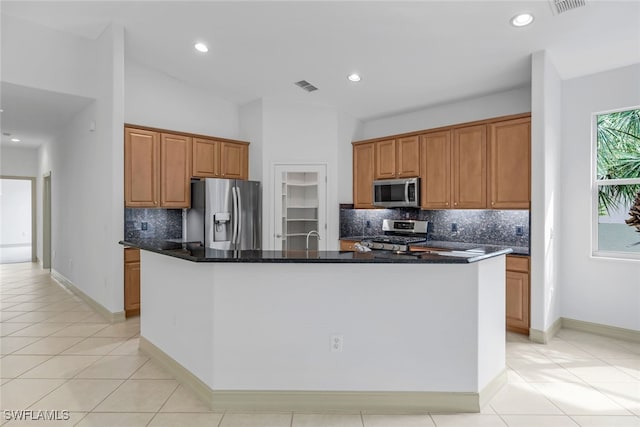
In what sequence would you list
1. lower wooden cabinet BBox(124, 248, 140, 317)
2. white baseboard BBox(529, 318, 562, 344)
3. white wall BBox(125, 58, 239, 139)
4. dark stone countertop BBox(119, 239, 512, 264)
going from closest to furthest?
dark stone countertop BBox(119, 239, 512, 264)
white baseboard BBox(529, 318, 562, 344)
lower wooden cabinet BBox(124, 248, 140, 317)
white wall BBox(125, 58, 239, 139)

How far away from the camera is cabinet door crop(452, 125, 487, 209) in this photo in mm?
4363

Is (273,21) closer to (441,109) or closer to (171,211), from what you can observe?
(441,109)

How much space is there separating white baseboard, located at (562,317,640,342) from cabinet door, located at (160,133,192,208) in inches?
199

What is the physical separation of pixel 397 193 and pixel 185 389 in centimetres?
364

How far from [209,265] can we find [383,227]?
3.70 metres

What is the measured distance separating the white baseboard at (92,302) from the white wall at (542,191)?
181 inches

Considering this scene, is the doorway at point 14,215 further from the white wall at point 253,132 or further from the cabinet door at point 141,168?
the white wall at point 253,132

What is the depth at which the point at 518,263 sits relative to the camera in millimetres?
3885

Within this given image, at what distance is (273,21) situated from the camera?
372cm

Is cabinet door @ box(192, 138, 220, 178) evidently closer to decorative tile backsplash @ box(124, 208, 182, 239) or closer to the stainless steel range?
decorative tile backsplash @ box(124, 208, 182, 239)

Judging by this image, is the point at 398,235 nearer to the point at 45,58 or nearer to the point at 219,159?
the point at 219,159

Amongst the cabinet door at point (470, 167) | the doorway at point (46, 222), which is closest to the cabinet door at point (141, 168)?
the cabinet door at point (470, 167)

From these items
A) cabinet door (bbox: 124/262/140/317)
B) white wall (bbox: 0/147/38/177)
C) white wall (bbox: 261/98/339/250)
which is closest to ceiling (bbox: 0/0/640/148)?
white wall (bbox: 261/98/339/250)

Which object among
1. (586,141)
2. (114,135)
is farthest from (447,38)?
(114,135)
